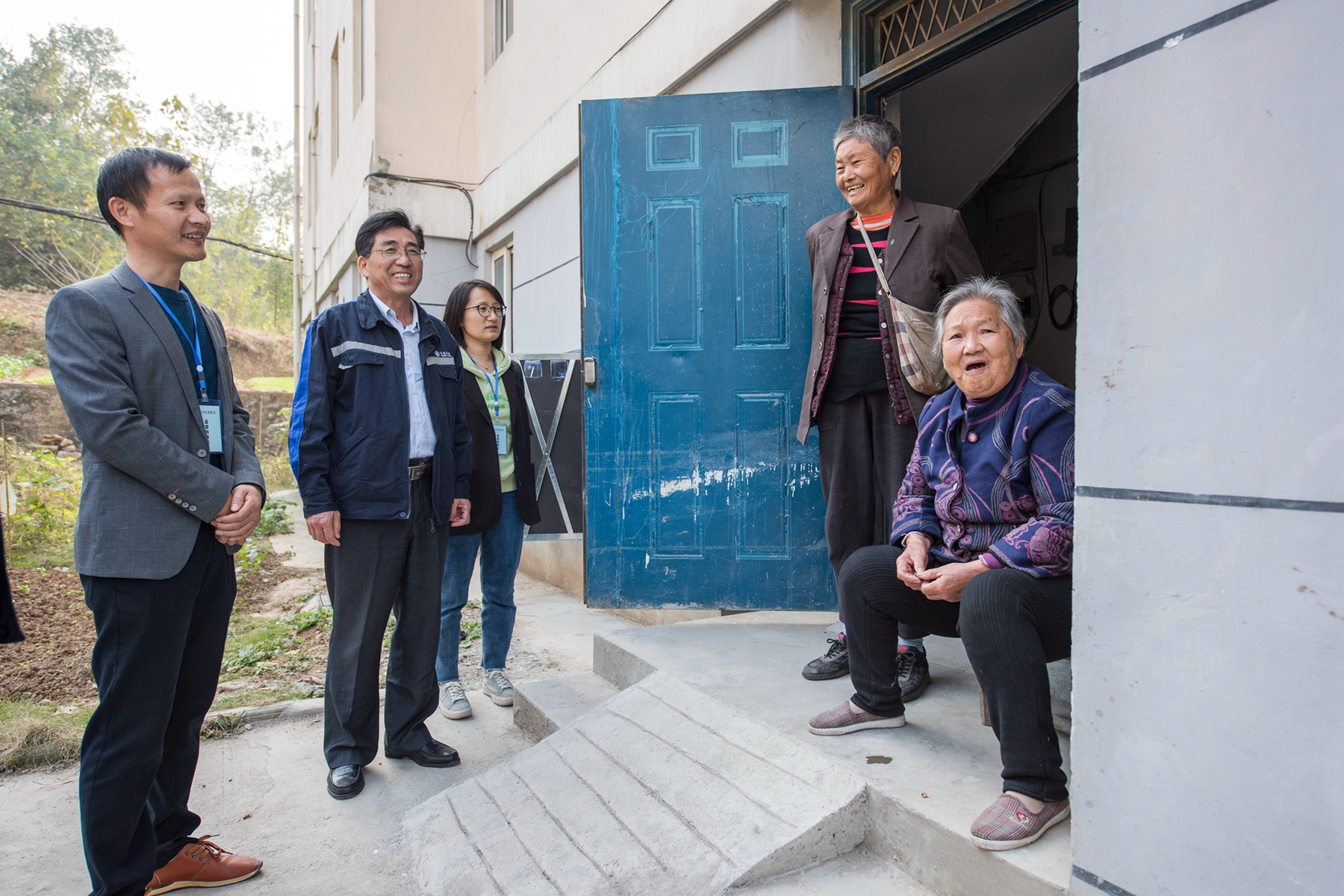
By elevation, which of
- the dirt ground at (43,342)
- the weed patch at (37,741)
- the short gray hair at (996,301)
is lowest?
the weed patch at (37,741)

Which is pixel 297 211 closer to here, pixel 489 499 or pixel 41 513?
pixel 41 513

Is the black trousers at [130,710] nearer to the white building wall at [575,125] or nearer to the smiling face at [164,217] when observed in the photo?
the smiling face at [164,217]

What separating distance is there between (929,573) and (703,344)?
190cm

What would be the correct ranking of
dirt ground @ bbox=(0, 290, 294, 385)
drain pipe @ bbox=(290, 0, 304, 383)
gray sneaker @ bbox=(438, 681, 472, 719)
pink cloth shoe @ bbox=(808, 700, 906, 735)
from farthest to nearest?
dirt ground @ bbox=(0, 290, 294, 385) < drain pipe @ bbox=(290, 0, 304, 383) < gray sneaker @ bbox=(438, 681, 472, 719) < pink cloth shoe @ bbox=(808, 700, 906, 735)

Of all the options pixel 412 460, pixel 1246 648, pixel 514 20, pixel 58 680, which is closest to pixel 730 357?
pixel 412 460

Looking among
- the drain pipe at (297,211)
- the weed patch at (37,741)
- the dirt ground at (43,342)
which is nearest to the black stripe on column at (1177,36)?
the weed patch at (37,741)

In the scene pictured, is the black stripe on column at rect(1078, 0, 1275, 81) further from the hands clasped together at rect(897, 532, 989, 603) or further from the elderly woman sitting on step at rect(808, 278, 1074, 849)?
the hands clasped together at rect(897, 532, 989, 603)

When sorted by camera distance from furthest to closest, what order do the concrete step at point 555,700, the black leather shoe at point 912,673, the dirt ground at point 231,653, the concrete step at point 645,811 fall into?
the dirt ground at point 231,653 < the concrete step at point 555,700 < the black leather shoe at point 912,673 < the concrete step at point 645,811

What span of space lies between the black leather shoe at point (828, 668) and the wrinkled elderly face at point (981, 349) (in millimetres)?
1157

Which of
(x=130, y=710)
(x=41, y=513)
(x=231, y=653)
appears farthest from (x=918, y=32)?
(x=41, y=513)

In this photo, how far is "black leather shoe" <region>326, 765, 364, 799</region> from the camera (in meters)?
2.88

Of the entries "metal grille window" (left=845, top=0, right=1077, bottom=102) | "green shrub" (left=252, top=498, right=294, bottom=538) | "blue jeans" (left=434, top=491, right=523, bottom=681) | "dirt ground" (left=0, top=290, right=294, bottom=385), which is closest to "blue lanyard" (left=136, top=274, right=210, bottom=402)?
"blue jeans" (left=434, top=491, right=523, bottom=681)

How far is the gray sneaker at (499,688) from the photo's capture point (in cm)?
377

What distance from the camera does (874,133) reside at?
292 cm
